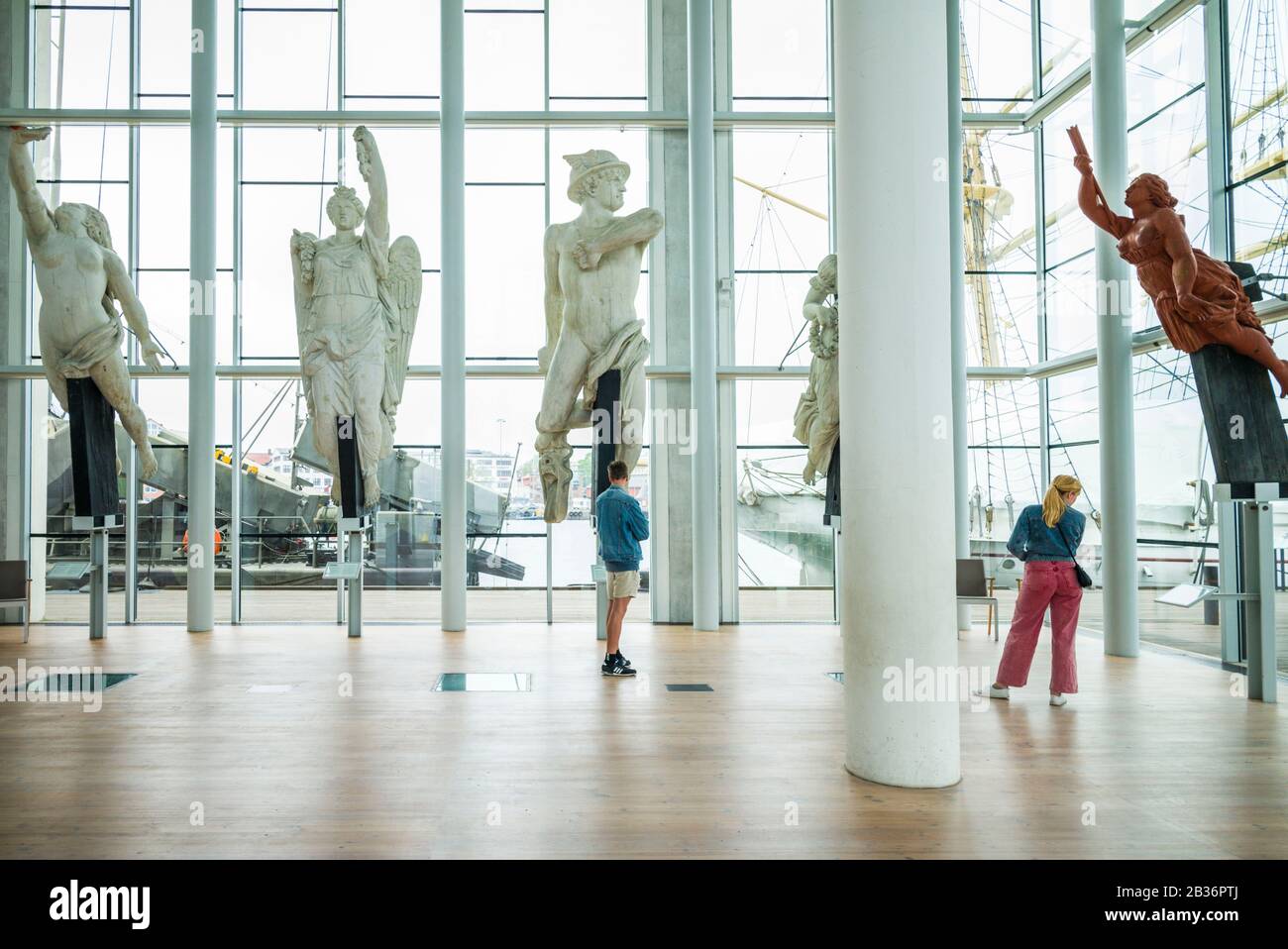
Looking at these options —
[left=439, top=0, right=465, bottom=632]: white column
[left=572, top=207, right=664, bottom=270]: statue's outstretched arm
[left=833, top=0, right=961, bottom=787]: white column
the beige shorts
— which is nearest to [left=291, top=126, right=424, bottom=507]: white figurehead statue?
[left=439, top=0, right=465, bottom=632]: white column

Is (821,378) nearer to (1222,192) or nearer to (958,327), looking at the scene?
(958,327)

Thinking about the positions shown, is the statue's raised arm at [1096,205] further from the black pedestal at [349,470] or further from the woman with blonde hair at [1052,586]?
the black pedestal at [349,470]

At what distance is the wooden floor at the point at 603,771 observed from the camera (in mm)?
3180

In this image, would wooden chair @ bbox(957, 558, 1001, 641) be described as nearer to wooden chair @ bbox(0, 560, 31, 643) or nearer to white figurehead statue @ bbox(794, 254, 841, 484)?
white figurehead statue @ bbox(794, 254, 841, 484)

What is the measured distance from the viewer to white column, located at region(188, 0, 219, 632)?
9.25 metres

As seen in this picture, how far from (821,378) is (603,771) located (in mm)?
5449

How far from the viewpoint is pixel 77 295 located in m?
8.17

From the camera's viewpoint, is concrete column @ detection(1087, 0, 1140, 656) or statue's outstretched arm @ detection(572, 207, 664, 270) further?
concrete column @ detection(1087, 0, 1140, 656)

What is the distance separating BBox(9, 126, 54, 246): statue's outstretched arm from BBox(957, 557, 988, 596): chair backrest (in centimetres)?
896

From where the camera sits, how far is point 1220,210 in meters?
7.40

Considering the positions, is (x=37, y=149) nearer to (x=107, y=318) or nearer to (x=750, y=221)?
(x=107, y=318)

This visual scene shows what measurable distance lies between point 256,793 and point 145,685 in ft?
10.1
